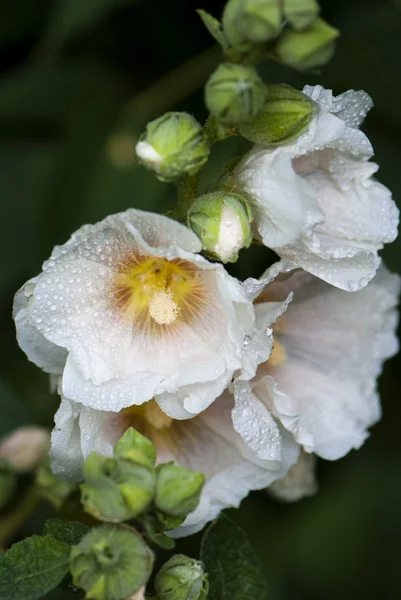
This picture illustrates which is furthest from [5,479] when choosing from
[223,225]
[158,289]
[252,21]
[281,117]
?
[252,21]

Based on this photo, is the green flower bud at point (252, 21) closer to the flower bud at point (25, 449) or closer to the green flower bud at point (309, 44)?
the green flower bud at point (309, 44)

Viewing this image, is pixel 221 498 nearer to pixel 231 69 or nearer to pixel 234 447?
pixel 234 447

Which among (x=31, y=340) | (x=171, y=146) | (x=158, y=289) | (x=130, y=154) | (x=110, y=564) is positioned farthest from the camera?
(x=130, y=154)

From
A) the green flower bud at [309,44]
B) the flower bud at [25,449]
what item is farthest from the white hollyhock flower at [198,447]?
the green flower bud at [309,44]

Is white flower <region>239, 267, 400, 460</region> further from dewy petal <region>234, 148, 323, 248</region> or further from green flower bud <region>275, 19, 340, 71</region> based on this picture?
green flower bud <region>275, 19, 340, 71</region>

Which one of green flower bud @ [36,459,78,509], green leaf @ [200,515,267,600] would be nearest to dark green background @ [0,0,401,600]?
green flower bud @ [36,459,78,509]

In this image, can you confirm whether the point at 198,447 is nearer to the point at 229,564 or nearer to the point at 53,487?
the point at 229,564
